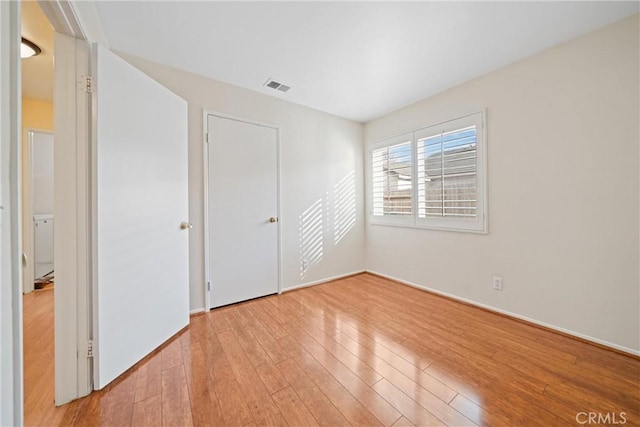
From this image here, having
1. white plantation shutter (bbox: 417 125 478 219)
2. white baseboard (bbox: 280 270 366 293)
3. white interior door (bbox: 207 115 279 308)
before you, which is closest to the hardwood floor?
white interior door (bbox: 207 115 279 308)

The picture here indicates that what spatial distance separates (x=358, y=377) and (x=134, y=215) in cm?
178

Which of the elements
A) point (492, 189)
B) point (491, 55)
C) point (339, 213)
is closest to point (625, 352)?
point (492, 189)

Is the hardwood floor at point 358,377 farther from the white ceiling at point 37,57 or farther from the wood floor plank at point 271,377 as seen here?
the white ceiling at point 37,57

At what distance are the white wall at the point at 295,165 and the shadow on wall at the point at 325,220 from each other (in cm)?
2

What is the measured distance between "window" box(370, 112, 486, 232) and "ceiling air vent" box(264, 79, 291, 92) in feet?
5.07

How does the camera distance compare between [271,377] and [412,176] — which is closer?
[271,377]

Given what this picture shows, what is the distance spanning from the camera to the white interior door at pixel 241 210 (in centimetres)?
245

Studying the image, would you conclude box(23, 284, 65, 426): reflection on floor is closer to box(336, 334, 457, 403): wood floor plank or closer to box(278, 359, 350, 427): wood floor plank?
box(278, 359, 350, 427): wood floor plank

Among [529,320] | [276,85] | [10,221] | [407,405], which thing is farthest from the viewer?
[276,85]

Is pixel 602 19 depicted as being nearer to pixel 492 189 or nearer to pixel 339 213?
pixel 492 189

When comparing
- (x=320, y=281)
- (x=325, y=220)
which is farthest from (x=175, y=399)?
(x=325, y=220)

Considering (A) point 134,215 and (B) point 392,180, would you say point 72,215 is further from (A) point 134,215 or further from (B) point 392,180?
(B) point 392,180

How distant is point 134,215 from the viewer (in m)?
1.61

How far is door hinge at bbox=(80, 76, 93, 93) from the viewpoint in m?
1.37
